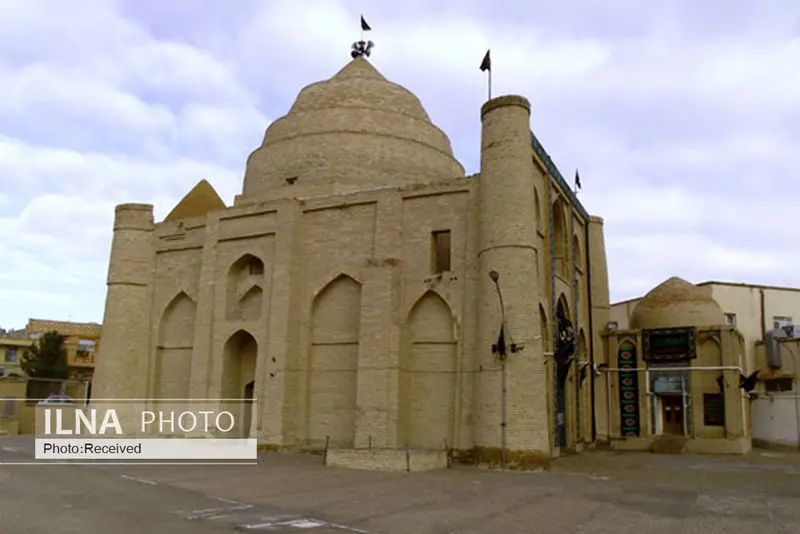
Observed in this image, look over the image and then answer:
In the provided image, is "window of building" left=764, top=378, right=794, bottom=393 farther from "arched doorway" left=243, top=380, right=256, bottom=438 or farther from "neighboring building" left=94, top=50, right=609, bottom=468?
"arched doorway" left=243, top=380, right=256, bottom=438

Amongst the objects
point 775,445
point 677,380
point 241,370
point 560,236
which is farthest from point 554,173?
point 775,445

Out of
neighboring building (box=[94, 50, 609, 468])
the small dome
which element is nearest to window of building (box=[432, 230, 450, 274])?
neighboring building (box=[94, 50, 609, 468])

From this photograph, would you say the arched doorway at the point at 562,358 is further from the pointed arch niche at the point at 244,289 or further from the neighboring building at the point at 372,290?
the pointed arch niche at the point at 244,289

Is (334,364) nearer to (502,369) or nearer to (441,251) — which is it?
(441,251)

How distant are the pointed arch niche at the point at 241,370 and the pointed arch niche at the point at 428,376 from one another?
200 inches

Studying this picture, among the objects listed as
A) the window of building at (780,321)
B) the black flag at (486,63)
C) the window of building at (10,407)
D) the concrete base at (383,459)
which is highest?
the black flag at (486,63)

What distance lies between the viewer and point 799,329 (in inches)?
1212

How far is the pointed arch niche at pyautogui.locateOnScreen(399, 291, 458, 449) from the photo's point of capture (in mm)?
18844

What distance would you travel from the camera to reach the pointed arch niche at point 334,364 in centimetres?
1988

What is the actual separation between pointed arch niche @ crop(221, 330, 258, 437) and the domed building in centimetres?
1272

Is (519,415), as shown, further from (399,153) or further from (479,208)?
(399,153)

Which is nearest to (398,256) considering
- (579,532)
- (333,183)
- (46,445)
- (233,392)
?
(333,183)

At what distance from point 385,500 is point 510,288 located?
7668 mm

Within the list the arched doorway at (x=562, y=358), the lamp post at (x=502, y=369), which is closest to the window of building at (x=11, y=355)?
the arched doorway at (x=562, y=358)
